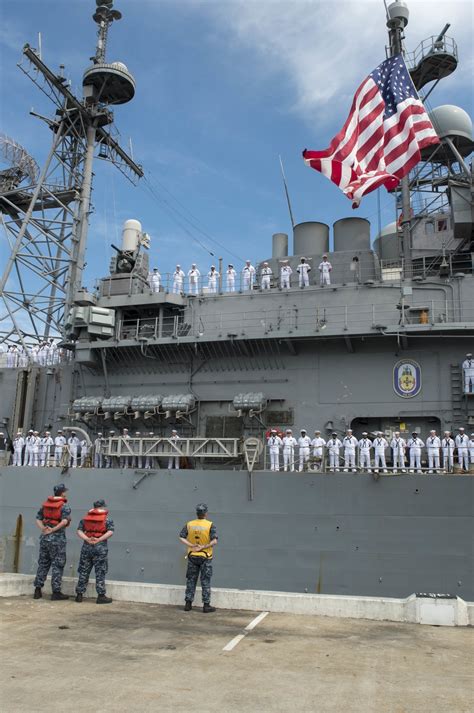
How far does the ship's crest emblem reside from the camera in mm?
13188

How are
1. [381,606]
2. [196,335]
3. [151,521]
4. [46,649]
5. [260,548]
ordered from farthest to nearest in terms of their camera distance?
1. [196,335]
2. [151,521]
3. [260,548]
4. [381,606]
5. [46,649]

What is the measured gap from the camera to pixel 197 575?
23.5 ft

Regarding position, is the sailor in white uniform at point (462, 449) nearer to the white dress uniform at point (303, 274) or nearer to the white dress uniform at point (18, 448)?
the white dress uniform at point (303, 274)

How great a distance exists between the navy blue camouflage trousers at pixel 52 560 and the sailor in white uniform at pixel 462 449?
7193mm

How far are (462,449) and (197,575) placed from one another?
6.37 meters

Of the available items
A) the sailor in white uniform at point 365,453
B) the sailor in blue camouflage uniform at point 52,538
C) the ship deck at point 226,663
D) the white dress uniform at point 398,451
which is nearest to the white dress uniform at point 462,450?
the white dress uniform at point 398,451

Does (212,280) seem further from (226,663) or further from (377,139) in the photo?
(226,663)

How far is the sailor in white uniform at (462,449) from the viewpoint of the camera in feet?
37.0

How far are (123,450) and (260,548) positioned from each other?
15.0 feet

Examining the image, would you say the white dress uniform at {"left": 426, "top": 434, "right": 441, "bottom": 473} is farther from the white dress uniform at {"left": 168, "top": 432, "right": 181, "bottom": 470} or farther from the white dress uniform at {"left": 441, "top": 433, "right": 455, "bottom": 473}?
the white dress uniform at {"left": 168, "top": 432, "right": 181, "bottom": 470}

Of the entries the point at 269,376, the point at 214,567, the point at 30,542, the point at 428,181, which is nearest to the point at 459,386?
the point at 269,376

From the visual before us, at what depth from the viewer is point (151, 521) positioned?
12.4 metres

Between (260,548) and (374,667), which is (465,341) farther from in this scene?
(374,667)

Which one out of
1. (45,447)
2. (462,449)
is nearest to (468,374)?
(462,449)
